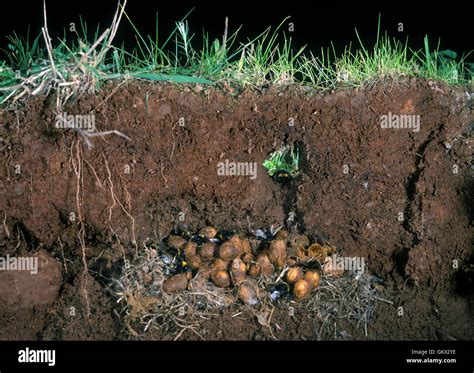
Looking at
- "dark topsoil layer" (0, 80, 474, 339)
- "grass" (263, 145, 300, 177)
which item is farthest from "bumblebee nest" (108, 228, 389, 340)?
"grass" (263, 145, 300, 177)

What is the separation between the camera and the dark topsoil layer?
3203mm

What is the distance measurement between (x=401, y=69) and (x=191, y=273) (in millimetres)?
1715

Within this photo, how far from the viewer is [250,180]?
136 inches

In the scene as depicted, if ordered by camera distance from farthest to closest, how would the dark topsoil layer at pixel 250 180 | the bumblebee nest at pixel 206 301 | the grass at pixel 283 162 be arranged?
the grass at pixel 283 162, the dark topsoil layer at pixel 250 180, the bumblebee nest at pixel 206 301

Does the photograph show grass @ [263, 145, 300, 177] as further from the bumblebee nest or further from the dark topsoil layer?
the bumblebee nest

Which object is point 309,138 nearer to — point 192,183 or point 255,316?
point 192,183

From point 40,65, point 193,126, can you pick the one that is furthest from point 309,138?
point 40,65

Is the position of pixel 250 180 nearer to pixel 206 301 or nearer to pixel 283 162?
pixel 283 162

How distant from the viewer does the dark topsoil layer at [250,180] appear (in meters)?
3.20

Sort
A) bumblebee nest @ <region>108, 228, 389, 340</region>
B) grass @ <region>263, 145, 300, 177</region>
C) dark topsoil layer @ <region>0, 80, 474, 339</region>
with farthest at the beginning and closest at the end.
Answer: grass @ <region>263, 145, 300, 177</region> → dark topsoil layer @ <region>0, 80, 474, 339</region> → bumblebee nest @ <region>108, 228, 389, 340</region>

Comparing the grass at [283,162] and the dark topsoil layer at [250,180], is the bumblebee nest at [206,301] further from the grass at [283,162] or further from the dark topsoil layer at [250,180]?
the grass at [283,162]

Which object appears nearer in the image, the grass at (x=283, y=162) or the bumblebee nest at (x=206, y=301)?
the bumblebee nest at (x=206, y=301)

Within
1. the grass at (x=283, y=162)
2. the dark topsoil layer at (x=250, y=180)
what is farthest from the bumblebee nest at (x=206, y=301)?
the grass at (x=283, y=162)

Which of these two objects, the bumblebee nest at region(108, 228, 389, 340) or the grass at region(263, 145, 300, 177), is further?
the grass at region(263, 145, 300, 177)
